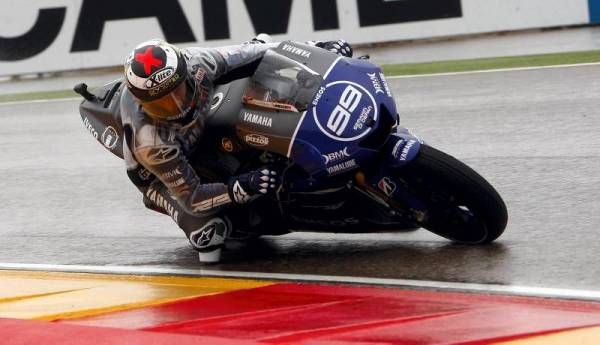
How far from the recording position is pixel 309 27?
17.5m

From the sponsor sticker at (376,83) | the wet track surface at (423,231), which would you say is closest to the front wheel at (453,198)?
the wet track surface at (423,231)

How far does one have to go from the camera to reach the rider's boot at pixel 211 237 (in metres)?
6.72

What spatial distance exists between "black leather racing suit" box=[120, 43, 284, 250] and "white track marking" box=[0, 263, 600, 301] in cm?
28

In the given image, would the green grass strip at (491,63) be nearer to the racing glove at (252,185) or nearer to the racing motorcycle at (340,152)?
the racing motorcycle at (340,152)

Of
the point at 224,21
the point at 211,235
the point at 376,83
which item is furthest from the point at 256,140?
the point at 224,21

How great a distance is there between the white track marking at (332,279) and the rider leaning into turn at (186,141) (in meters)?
0.27

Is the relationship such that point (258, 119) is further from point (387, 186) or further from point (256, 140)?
point (387, 186)

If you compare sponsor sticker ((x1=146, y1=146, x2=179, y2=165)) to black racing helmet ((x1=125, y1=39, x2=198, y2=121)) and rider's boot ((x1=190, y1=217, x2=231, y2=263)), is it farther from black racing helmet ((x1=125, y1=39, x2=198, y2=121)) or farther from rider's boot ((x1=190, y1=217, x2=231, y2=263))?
rider's boot ((x1=190, y1=217, x2=231, y2=263))

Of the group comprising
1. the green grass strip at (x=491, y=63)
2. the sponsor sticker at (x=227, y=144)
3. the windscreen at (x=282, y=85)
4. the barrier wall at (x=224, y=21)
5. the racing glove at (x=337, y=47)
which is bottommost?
the barrier wall at (x=224, y=21)

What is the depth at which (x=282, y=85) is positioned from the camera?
A: 6168mm

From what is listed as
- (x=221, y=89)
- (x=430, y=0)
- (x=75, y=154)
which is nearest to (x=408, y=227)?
(x=221, y=89)

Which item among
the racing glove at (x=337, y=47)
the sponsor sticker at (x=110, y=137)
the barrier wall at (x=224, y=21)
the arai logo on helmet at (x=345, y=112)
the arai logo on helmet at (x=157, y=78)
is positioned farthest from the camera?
the barrier wall at (x=224, y=21)

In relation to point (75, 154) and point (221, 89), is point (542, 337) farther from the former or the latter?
point (75, 154)

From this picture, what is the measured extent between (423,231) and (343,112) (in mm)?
1320
